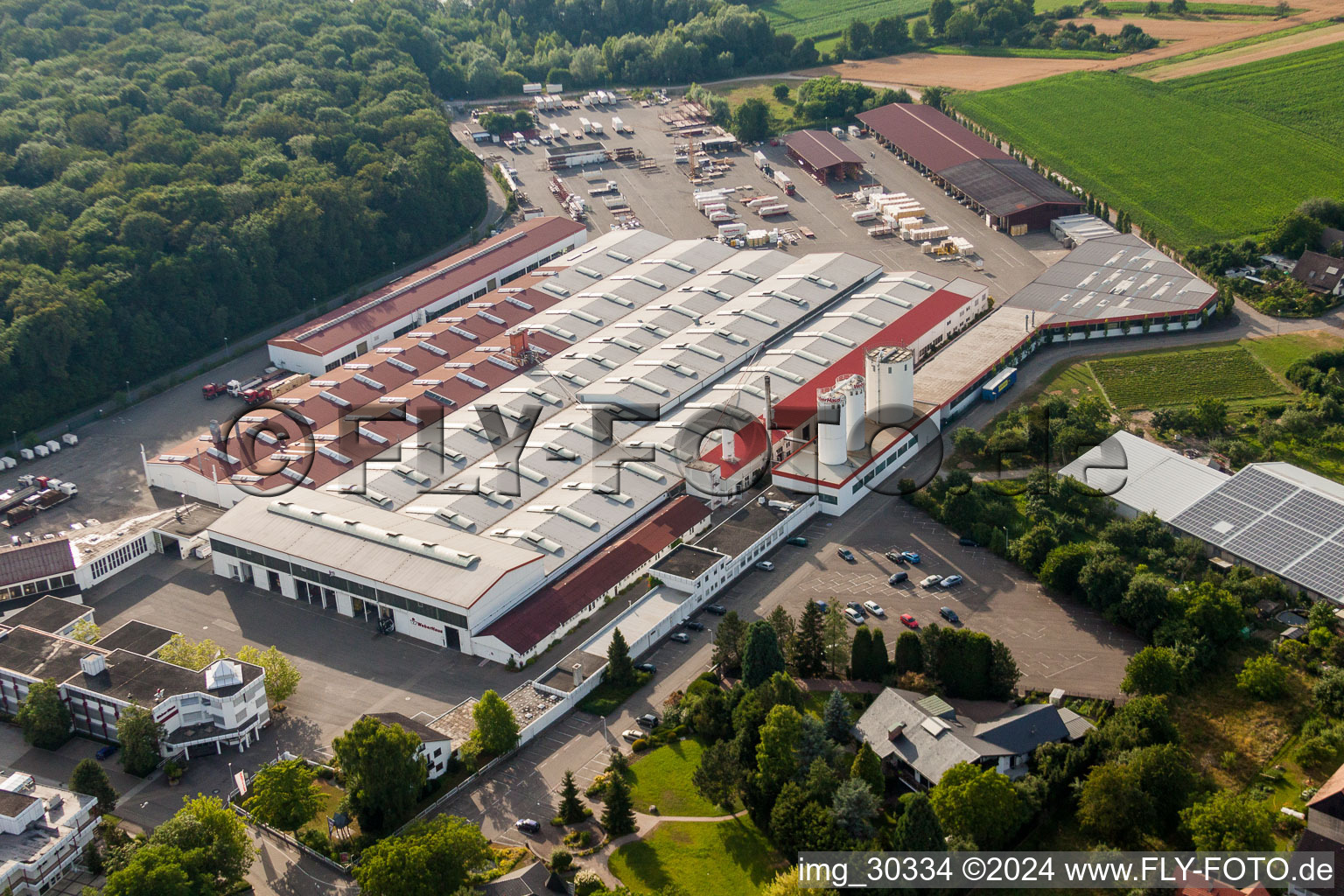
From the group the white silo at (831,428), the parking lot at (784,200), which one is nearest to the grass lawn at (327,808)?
the white silo at (831,428)

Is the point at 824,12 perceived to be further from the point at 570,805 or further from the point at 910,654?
the point at 570,805

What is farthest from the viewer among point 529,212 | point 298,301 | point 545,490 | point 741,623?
point 529,212

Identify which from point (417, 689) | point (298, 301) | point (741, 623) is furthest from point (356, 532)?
point (298, 301)

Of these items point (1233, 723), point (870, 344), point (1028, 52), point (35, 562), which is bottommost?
point (1233, 723)

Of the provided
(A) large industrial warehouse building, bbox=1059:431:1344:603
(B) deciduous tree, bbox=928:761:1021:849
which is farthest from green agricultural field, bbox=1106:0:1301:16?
(B) deciduous tree, bbox=928:761:1021:849

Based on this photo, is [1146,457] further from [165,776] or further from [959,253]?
[165,776]

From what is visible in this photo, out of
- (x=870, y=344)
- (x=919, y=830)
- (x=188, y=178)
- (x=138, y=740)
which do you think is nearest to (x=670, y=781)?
(x=919, y=830)

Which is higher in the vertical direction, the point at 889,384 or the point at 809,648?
the point at 889,384
